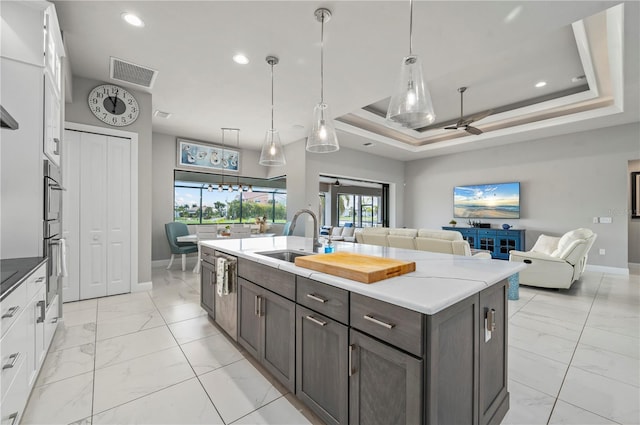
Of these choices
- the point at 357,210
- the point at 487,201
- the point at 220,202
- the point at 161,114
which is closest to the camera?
the point at 161,114

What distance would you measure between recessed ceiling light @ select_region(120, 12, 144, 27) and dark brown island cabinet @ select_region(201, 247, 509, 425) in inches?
100

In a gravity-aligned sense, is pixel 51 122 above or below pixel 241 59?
below

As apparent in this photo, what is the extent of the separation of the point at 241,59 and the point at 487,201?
6.46 metres

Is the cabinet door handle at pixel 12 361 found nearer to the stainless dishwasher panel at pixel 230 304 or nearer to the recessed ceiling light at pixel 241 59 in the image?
the stainless dishwasher panel at pixel 230 304

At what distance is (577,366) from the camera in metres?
2.11

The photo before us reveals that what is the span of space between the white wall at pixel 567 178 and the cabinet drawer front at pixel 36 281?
7.91 metres

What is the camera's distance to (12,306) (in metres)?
1.27

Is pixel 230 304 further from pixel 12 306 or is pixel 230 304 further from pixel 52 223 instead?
pixel 52 223

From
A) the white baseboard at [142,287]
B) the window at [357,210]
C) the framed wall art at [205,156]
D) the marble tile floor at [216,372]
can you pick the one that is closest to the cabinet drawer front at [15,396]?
the marble tile floor at [216,372]

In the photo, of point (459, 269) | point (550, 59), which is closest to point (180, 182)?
point (459, 269)

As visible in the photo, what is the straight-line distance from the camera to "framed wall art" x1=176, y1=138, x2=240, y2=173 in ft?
20.3

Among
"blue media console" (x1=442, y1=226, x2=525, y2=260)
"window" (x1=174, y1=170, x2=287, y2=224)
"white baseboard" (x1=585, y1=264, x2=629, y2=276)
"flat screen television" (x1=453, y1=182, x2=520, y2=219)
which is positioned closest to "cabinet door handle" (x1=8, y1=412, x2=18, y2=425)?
"window" (x1=174, y1=170, x2=287, y2=224)

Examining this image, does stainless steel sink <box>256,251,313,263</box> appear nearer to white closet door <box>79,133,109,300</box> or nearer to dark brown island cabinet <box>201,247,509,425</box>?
dark brown island cabinet <box>201,247,509,425</box>

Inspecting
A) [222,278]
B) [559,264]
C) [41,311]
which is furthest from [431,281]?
[559,264]
